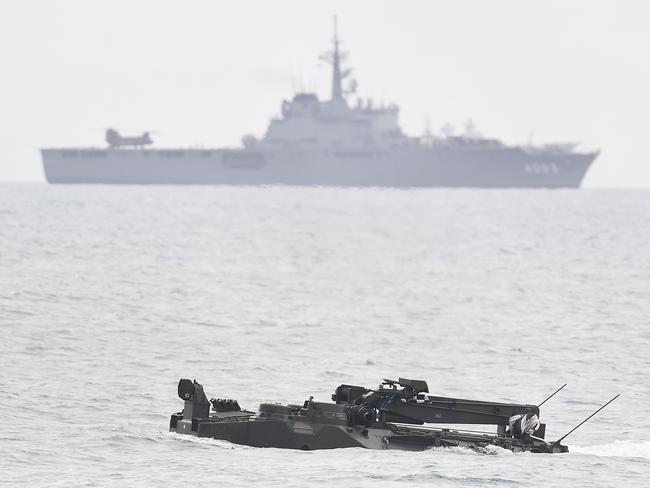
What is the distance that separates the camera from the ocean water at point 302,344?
22656 mm

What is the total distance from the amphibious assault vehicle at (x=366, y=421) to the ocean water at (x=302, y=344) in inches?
11.7

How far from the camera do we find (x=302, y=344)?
39375mm

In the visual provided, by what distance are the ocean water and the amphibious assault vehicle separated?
297 mm

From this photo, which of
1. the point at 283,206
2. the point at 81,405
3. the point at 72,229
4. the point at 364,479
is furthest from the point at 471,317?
the point at 283,206

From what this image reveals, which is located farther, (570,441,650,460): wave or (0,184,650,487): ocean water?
(570,441,650,460): wave

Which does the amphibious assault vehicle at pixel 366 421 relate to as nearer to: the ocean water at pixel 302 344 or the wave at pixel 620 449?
the ocean water at pixel 302 344

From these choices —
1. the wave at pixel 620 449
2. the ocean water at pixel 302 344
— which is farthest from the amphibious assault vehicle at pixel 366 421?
the wave at pixel 620 449

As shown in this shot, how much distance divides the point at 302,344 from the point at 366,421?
15385 millimetres

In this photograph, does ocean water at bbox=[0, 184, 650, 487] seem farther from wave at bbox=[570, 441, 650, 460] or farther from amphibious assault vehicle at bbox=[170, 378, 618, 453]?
amphibious assault vehicle at bbox=[170, 378, 618, 453]

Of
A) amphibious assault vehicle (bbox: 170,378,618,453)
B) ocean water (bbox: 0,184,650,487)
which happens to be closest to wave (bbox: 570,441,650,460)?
ocean water (bbox: 0,184,650,487)

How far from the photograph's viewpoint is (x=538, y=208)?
17350cm

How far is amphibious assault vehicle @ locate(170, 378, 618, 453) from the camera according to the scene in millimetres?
23672

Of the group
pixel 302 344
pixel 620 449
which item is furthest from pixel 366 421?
pixel 302 344

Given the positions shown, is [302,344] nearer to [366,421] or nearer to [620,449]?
[366,421]
